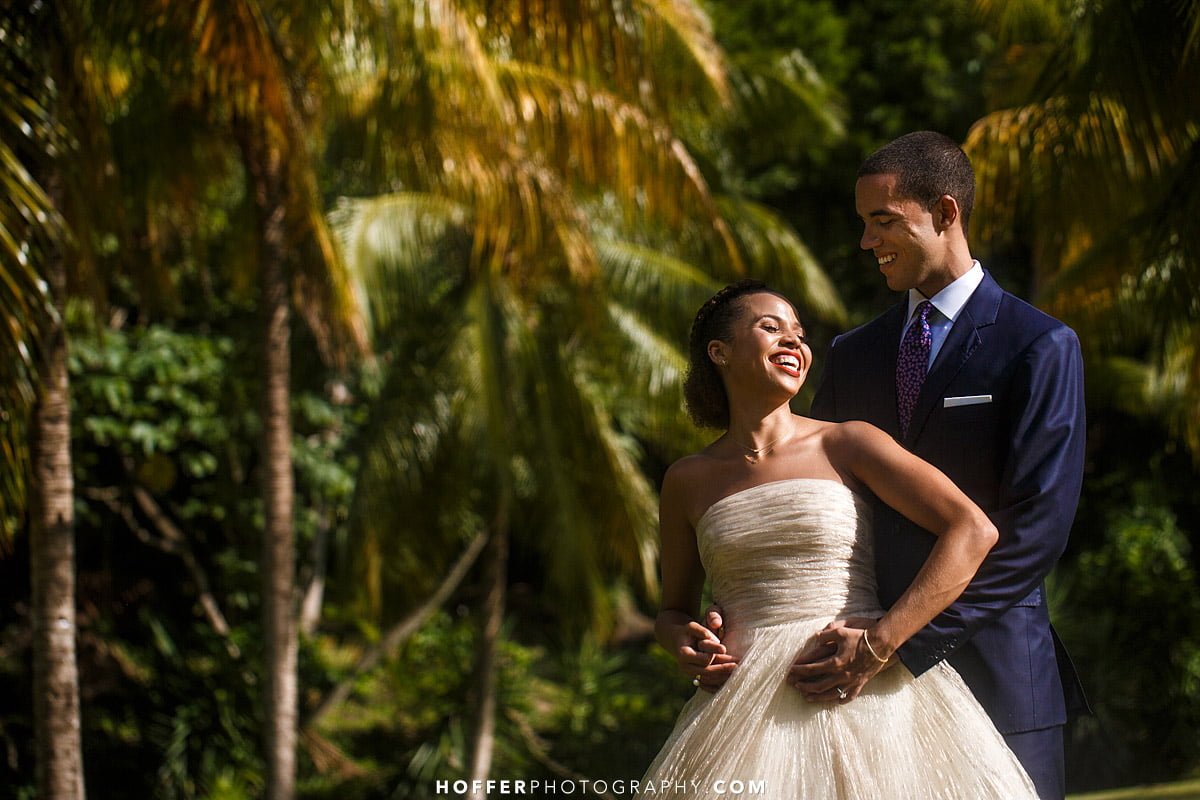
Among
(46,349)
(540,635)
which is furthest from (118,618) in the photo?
(46,349)

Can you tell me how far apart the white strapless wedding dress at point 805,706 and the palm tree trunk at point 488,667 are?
791cm

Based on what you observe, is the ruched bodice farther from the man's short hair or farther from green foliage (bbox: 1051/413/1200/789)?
green foliage (bbox: 1051/413/1200/789)

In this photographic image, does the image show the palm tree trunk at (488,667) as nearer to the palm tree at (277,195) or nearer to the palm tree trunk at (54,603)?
the palm tree at (277,195)

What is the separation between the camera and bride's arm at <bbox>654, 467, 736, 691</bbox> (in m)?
2.89

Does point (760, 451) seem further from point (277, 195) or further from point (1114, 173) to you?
point (277, 195)

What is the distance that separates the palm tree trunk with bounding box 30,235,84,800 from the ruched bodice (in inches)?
202

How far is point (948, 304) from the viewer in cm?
296

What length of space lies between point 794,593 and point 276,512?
21.3ft

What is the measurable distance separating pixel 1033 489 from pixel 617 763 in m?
9.56

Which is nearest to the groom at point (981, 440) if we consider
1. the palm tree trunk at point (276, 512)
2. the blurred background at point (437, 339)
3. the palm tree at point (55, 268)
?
the blurred background at point (437, 339)

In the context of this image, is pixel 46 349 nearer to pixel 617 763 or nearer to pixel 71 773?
pixel 71 773

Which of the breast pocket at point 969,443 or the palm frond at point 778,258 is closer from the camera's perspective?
the breast pocket at point 969,443

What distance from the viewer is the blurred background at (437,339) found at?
6809 mm

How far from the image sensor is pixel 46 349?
237 inches
